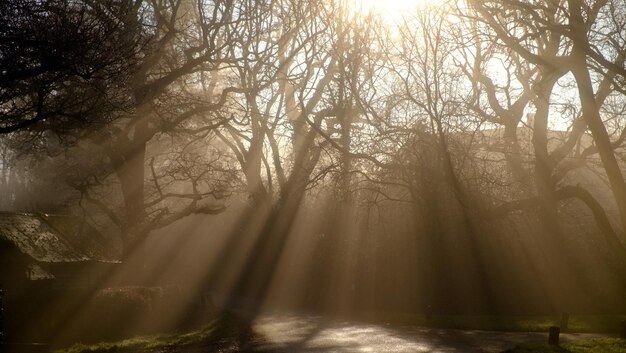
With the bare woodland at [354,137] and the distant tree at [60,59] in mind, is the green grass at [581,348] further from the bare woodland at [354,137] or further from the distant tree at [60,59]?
the distant tree at [60,59]

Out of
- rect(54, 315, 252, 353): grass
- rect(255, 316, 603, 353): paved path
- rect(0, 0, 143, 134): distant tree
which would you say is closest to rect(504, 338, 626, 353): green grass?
rect(255, 316, 603, 353): paved path

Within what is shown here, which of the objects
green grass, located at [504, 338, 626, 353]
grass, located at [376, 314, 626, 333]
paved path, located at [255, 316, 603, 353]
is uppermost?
grass, located at [376, 314, 626, 333]

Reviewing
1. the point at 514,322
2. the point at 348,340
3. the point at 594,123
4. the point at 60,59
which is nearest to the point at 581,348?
the point at 594,123

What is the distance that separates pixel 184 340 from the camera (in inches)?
969

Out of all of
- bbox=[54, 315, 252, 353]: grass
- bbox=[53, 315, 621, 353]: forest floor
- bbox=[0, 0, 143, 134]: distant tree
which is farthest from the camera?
bbox=[54, 315, 252, 353]: grass

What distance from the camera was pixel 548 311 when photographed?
32.5 m

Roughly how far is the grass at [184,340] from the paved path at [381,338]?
0.94 metres

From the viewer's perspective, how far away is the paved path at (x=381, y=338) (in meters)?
20.4

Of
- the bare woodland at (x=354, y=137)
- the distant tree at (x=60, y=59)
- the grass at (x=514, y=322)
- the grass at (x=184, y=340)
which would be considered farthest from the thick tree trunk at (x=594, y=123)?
the grass at (x=184, y=340)

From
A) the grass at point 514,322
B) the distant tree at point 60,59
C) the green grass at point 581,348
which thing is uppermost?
the distant tree at point 60,59

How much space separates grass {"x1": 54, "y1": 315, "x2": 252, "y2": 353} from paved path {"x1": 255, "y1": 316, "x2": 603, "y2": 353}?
94cm

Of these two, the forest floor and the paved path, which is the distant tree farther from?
the paved path

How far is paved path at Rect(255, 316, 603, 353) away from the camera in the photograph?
20.4 metres

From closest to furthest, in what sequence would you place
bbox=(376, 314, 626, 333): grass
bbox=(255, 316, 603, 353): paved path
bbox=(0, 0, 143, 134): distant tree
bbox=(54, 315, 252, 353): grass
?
bbox=(0, 0, 143, 134): distant tree → bbox=(255, 316, 603, 353): paved path → bbox=(54, 315, 252, 353): grass → bbox=(376, 314, 626, 333): grass
